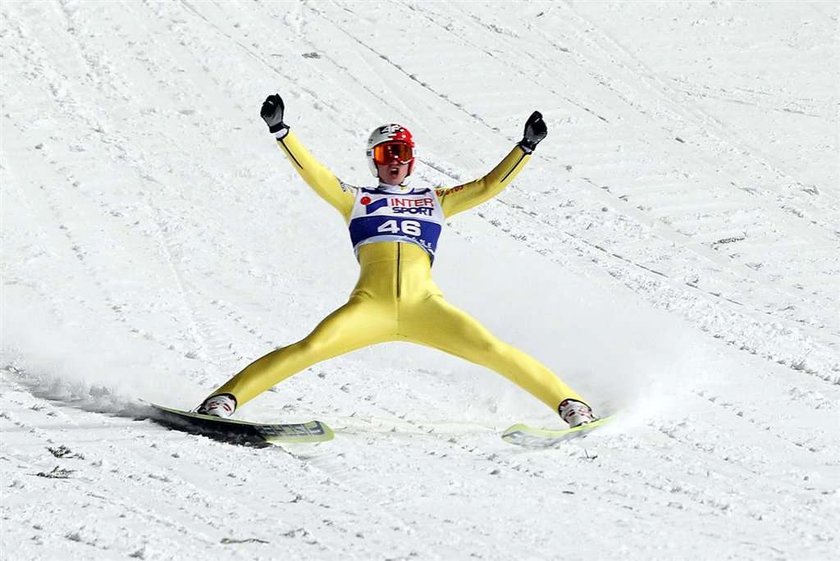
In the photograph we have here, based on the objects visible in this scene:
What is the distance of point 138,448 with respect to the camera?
213 inches

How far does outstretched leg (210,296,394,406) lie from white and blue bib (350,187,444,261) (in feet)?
1.25

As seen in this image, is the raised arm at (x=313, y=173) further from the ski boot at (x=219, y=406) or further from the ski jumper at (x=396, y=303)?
the ski boot at (x=219, y=406)

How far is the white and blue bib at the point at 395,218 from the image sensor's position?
6.29 meters

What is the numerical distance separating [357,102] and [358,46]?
140 centimetres

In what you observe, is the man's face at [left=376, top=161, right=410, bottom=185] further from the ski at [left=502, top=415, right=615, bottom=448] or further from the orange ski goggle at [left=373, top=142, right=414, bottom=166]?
the ski at [left=502, top=415, right=615, bottom=448]

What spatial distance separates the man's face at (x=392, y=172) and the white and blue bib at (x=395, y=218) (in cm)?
6

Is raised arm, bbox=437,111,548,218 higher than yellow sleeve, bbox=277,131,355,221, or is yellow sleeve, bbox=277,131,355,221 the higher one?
raised arm, bbox=437,111,548,218

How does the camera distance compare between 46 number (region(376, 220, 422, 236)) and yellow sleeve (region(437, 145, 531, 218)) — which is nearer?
46 number (region(376, 220, 422, 236))

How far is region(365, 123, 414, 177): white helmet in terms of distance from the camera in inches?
252

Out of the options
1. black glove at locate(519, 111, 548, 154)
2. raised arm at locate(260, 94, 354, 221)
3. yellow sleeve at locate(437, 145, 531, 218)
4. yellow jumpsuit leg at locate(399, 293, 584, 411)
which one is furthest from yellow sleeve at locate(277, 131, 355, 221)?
black glove at locate(519, 111, 548, 154)

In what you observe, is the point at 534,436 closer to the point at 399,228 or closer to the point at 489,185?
the point at 399,228

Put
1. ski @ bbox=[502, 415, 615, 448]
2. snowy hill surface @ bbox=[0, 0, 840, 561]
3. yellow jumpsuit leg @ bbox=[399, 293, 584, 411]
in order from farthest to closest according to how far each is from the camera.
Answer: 1. yellow jumpsuit leg @ bbox=[399, 293, 584, 411]
2. ski @ bbox=[502, 415, 615, 448]
3. snowy hill surface @ bbox=[0, 0, 840, 561]

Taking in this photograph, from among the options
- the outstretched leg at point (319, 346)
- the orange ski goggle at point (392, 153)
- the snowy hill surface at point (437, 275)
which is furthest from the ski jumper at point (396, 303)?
the snowy hill surface at point (437, 275)

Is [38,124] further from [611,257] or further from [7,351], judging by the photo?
[611,257]
